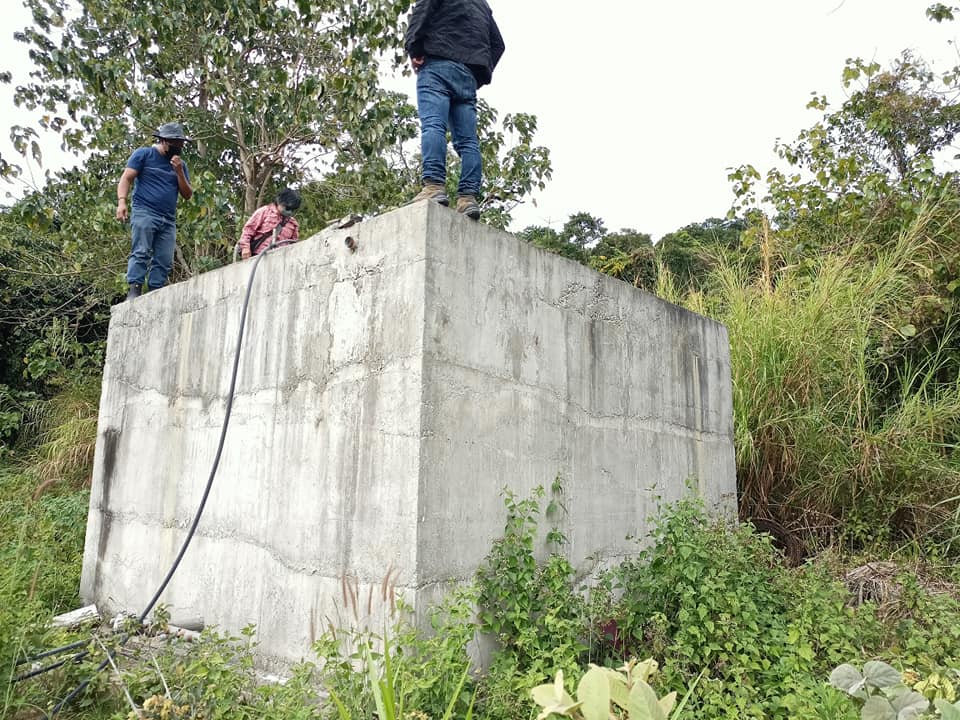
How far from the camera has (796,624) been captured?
115 inches

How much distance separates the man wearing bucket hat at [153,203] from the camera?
4641 mm

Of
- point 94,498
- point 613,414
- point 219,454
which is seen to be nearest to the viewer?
point 219,454

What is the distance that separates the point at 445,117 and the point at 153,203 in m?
2.36

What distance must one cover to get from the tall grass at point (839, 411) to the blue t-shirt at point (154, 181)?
3.94 meters

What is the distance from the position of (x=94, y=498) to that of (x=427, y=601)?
2.87m

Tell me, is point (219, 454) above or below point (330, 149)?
below

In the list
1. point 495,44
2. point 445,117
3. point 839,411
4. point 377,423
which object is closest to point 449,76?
point 445,117

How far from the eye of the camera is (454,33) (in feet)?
11.3

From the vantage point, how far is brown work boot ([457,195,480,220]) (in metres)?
3.22

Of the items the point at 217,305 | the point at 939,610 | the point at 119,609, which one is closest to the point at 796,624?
the point at 939,610

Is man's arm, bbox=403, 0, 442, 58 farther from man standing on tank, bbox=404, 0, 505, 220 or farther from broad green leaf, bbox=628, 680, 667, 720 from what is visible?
broad green leaf, bbox=628, 680, 667, 720

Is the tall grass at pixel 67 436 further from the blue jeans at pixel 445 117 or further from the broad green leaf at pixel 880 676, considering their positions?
the broad green leaf at pixel 880 676

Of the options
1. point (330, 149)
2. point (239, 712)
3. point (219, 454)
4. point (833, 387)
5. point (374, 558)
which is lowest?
point (239, 712)

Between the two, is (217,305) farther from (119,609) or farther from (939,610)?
(939,610)
